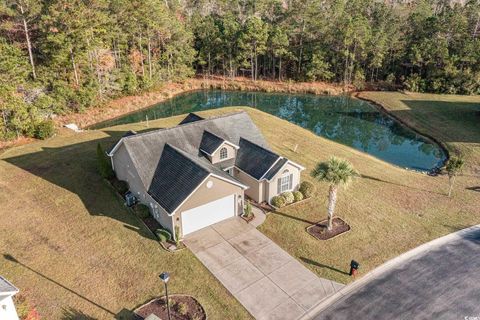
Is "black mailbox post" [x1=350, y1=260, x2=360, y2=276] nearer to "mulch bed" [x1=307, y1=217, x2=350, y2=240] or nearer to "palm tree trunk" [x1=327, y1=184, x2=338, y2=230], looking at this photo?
"mulch bed" [x1=307, y1=217, x2=350, y2=240]

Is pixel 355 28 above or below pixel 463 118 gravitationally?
above

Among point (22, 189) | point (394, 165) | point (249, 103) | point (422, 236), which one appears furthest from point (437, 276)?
point (249, 103)

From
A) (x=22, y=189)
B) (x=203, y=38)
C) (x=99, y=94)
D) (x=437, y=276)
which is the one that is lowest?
(x=437, y=276)

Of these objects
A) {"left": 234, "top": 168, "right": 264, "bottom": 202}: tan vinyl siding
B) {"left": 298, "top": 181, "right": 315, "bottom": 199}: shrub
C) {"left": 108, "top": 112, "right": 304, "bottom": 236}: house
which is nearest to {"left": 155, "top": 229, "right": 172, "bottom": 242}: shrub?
{"left": 108, "top": 112, "right": 304, "bottom": 236}: house

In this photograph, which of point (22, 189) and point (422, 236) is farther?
point (22, 189)

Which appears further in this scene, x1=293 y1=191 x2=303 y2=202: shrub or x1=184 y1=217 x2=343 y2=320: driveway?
x1=293 y1=191 x2=303 y2=202: shrub

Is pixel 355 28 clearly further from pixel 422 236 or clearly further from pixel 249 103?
pixel 422 236

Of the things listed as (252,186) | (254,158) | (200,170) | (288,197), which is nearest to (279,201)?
(288,197)

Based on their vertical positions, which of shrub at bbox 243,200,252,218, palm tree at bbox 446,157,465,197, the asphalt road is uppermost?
palm tree at bbox 446,157,465,197
